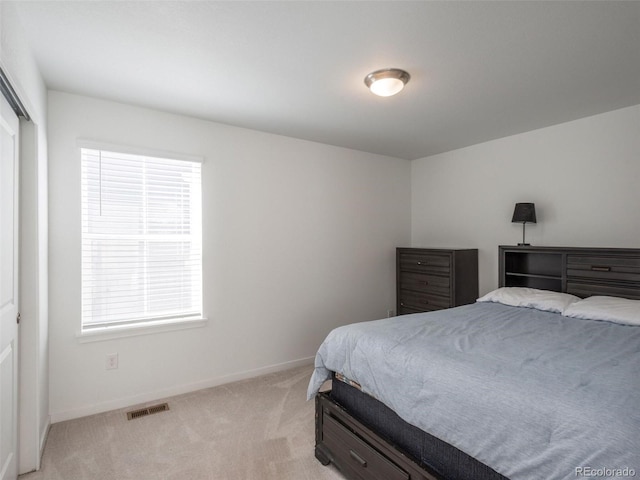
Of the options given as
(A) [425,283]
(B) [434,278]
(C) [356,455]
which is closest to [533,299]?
(B) [434,278]

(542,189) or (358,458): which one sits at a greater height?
(542,189)

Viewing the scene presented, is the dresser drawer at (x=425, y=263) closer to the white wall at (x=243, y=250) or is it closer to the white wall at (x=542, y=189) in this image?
the white wall at (x=243, y=250)

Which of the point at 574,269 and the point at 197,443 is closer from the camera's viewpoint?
the point at 197,443

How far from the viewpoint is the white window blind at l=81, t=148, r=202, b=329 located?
2674mm

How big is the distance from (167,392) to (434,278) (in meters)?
2.83

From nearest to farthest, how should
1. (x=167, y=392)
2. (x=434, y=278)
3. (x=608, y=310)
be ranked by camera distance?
1. (x=608, y=310)
2. (x=167, y=392)
3. (x=434, y=278)

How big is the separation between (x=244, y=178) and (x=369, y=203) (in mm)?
1625

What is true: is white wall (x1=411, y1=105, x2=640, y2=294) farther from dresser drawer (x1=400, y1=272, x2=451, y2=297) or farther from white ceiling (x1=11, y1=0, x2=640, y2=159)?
dresser drawer (x1=400, y1=272, x2=451, y2=297)

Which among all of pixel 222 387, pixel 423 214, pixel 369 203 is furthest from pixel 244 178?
pixel 423 214

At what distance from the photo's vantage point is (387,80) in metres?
2.25

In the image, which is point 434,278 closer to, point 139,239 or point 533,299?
point 533,299

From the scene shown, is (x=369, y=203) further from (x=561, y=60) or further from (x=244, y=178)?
(x=561, y=60)

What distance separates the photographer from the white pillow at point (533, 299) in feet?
8.85

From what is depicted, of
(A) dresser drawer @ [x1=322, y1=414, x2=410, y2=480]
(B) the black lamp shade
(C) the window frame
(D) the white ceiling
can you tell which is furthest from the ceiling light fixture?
(A) dresser drawer @ [x1=322, y1=414, x2=410, y2=480]
